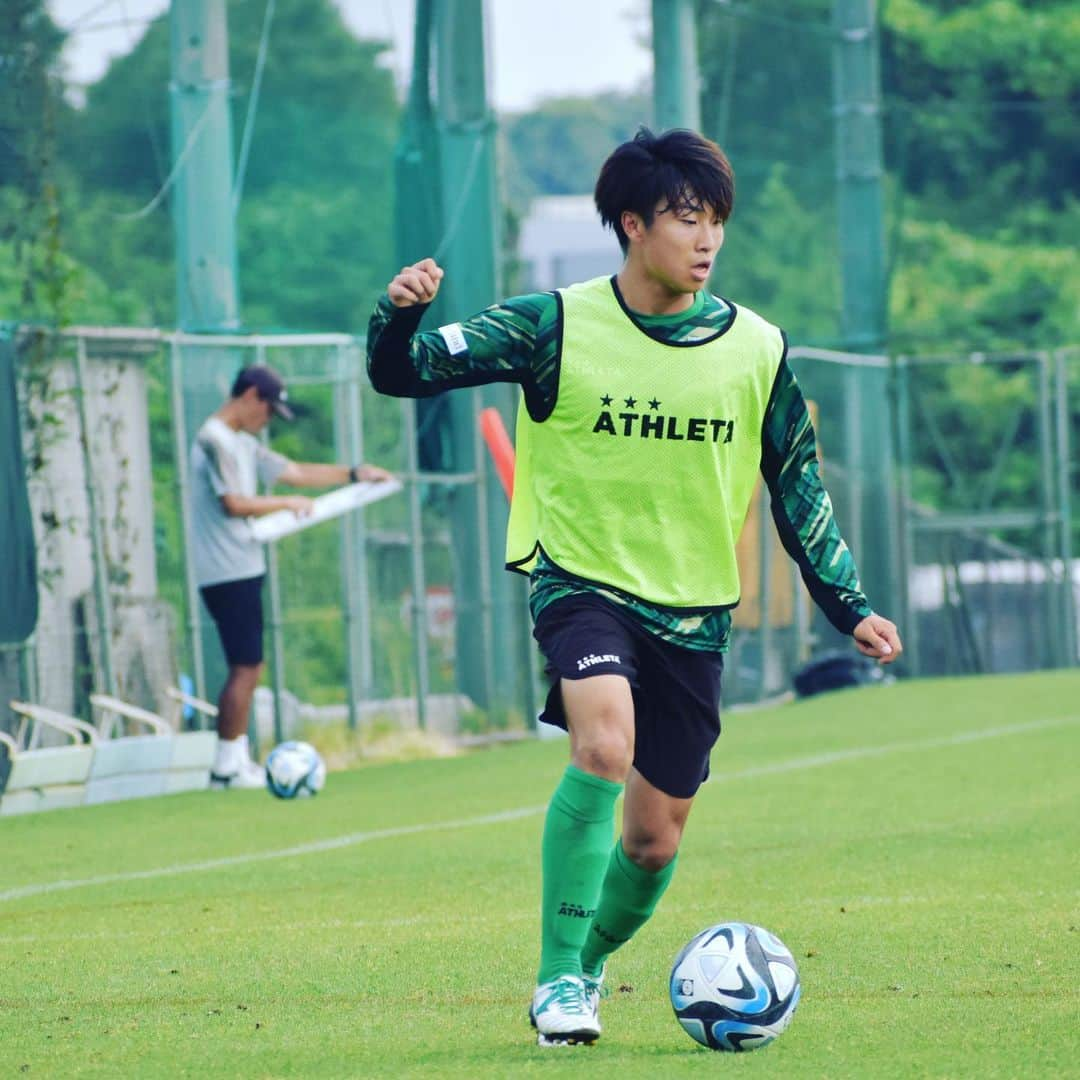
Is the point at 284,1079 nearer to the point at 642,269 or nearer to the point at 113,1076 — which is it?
the point at 113,1076

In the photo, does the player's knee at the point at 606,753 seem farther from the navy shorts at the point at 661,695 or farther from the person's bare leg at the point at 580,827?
the navy shorts at the point at 661,695

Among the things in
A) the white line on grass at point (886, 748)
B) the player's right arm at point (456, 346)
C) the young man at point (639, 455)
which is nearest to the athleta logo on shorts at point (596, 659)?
the young man at point (639, 455)

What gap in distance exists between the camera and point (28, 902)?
8164 mm

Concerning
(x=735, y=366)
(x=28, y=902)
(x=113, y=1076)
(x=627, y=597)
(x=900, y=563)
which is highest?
(x=735, y=366)

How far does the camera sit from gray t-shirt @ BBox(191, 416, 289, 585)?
12.2m

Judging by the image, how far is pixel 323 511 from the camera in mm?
13375

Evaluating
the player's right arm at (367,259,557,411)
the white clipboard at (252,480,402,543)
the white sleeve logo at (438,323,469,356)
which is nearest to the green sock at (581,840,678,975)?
→ the player's right arm at (367,259,557,411)

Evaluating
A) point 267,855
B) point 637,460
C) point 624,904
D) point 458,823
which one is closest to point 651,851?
point 624,904

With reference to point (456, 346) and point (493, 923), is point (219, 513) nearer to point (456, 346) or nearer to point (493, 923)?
point (493, 923)

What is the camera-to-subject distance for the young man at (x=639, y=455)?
17.0 ft

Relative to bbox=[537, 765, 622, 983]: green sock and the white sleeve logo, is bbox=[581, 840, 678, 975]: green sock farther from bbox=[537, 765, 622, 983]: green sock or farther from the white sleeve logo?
the white sleeve logo

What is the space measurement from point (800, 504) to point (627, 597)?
0.56 meters

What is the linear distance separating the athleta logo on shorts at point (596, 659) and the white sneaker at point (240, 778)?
7.58m

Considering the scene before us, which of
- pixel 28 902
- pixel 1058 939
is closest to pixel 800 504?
pixel 1058 939
